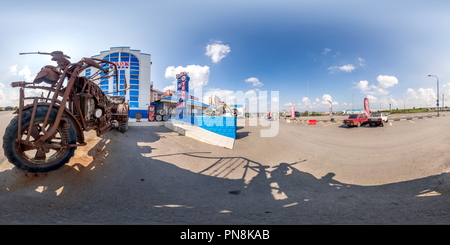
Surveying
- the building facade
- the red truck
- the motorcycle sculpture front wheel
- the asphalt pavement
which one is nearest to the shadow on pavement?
the asphalt pavement

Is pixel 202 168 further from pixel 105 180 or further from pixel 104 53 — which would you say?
pixel 104 53

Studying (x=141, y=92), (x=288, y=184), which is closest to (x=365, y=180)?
(x=288, y=184)

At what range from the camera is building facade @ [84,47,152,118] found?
60.7 ft

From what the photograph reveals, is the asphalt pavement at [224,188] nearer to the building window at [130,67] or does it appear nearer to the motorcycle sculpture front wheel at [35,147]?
the motorcycle sculpture front wheel at [35,147]

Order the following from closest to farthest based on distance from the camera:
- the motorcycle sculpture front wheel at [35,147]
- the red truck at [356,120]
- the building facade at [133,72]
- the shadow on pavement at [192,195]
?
the shadow on pavement at [192,195], the motorcycle sculpture front wheel at [35,147], the red truck at [356,120], the building facade at [133,72]

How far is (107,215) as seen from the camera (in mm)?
2355

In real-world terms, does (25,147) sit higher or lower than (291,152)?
higher

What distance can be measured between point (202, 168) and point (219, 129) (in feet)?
18.3

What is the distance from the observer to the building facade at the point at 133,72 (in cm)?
1849

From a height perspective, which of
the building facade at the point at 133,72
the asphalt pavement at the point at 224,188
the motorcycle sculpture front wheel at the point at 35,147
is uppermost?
the building facade at the point at 133,72

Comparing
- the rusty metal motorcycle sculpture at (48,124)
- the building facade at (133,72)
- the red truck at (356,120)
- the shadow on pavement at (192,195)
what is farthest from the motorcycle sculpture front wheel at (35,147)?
the red truck at (356,120)

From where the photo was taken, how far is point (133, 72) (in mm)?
19062

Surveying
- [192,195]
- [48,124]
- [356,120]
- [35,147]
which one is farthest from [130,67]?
[356,120]

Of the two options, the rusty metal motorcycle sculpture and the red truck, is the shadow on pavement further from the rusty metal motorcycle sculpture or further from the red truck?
the red truck
